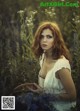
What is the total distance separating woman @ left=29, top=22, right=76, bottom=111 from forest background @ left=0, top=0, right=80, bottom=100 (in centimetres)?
6

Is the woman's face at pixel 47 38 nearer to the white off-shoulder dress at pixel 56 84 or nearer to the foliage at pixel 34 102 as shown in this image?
the white off-shoulder dress at pixel 56 84

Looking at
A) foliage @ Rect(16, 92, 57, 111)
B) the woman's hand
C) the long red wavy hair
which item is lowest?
foliage @ Rect(16, 92, 57, 111)

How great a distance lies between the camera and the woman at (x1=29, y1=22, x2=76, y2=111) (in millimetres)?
4688

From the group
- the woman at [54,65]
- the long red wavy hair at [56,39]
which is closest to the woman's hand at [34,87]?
the woman at [54,65]

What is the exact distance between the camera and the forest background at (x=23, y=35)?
15.5 ft

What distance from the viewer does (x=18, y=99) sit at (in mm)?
4746

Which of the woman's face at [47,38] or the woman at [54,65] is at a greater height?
the woman's face at [47,38]

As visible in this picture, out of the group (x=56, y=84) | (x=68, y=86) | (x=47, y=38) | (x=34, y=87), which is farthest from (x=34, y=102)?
(x=47, y=38)

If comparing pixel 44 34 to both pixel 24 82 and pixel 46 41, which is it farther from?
pixel 24 82

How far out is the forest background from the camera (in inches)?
186

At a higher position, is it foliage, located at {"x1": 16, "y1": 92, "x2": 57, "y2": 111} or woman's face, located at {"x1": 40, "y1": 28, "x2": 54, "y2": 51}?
woman's face, located at {"x1": 40, "y1": 28, "x2": 54, "y2": 51}

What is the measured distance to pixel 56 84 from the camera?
4688 mm

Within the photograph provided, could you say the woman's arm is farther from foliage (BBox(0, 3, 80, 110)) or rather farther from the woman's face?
the woman's face

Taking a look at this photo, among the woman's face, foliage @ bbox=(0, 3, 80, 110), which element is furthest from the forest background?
the woman's face
